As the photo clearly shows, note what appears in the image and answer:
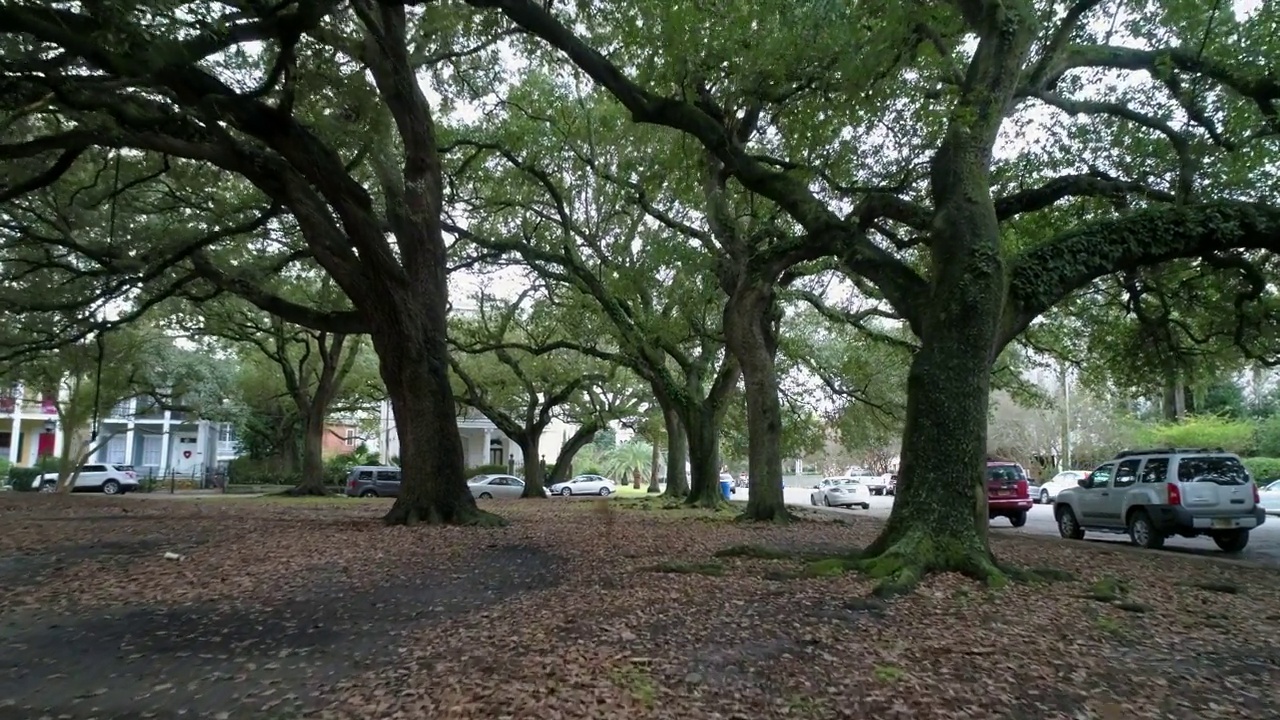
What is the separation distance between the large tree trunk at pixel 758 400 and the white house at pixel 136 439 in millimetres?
36088

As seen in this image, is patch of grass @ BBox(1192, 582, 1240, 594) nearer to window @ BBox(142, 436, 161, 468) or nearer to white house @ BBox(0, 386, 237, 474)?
white house @ BBox(0, 386, 237, 474)

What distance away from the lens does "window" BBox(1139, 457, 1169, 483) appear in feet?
49.4

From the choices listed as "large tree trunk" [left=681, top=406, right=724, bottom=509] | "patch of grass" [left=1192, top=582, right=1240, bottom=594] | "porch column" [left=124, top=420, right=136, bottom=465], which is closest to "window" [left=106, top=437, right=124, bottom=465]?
"porch column" [left=124, top=420, right=136, bottom=465]

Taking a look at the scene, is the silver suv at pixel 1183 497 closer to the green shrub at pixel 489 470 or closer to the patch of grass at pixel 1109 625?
the patch of grass at pixel 1109 625

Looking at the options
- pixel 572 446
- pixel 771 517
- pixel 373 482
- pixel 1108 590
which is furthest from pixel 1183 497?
pixel 572 446

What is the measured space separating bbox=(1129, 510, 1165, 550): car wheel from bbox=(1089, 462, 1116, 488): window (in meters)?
1.03

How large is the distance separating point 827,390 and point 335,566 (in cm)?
1951

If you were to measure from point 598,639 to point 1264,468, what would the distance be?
40.1 m

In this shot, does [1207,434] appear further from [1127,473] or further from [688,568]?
[688,568]

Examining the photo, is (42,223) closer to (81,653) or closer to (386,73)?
(386,73)

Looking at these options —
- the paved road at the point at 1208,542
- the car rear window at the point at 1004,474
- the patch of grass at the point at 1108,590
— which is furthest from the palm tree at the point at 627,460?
the patch of grass at the point at 1108,590

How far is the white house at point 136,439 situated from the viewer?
159 ft

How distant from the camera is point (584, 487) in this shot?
47688mm

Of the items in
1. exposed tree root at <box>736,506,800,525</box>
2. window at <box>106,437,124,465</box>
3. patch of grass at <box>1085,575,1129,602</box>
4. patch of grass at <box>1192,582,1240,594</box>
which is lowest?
patch of grass at <box>1192,582,1240,594</box>
